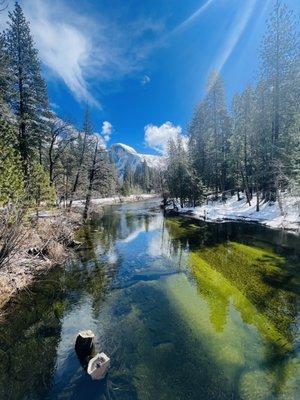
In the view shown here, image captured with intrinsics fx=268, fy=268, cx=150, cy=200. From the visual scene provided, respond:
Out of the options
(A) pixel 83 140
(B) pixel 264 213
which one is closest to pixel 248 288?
(B) pixel 264 213

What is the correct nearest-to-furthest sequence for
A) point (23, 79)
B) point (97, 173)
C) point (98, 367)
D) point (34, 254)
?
point (98, 367) < point (34, 254) < point (23, 79) < point (97, 173)

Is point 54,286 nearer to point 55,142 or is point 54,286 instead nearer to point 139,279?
point 139,279

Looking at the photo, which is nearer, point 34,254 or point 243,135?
point 34,254

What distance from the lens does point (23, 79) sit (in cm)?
2386

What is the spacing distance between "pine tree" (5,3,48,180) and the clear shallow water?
14014 mm

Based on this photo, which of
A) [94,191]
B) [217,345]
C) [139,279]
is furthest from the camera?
[94,191]

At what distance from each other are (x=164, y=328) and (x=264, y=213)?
25.9m

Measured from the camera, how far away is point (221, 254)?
58.4 feet

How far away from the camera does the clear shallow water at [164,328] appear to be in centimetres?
664

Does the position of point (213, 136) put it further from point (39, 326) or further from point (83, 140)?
point (39, 326)

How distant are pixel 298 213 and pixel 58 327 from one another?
25756 mm

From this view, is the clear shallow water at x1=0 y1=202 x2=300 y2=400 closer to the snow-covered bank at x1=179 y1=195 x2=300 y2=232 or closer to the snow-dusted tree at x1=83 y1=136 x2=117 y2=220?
the snow-covered bank at x1=179 y1=195 x2=300 y2=232

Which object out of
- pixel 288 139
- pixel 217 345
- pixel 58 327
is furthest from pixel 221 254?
pixel 288 139

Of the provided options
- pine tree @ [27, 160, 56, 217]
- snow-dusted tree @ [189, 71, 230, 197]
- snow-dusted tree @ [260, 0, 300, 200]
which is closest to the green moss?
pine tree @ [27, 160, 56, 217]
